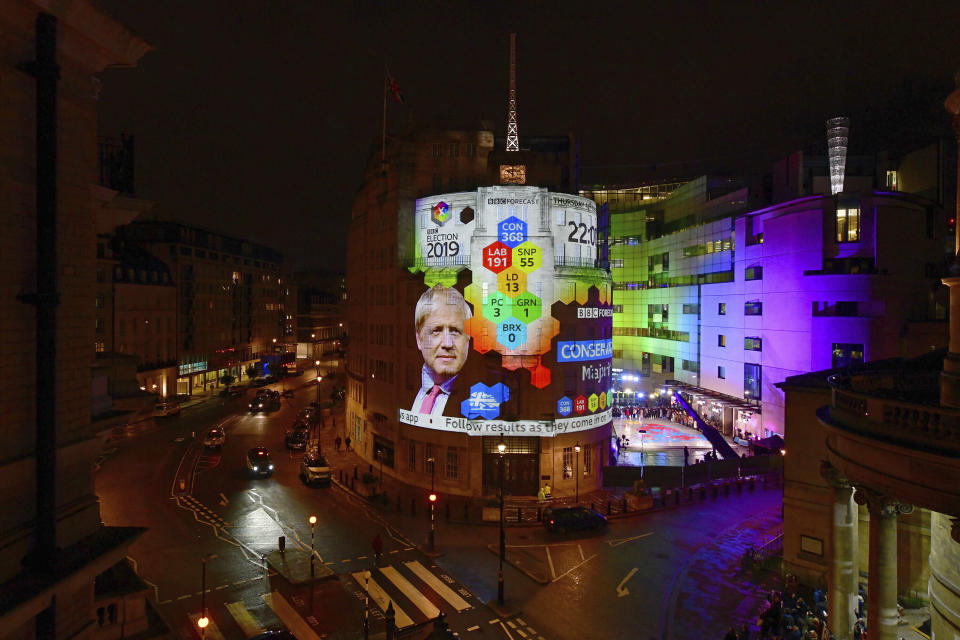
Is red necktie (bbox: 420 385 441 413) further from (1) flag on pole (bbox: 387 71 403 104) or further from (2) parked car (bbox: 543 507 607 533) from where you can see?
(1) flag on pole (bbox: 387 71 403 104)

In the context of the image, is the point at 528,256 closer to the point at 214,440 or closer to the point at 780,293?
the point at 780,293

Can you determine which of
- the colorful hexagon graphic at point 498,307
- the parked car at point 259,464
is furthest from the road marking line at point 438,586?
the parked car at point 259,464

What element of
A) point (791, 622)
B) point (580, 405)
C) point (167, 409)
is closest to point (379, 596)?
point (791, 622)

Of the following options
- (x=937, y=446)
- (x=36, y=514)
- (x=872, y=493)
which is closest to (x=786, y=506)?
(x=872, y=493)

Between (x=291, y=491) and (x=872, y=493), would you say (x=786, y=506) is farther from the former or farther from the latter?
(x=291, y=491)

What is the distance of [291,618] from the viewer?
714 inches

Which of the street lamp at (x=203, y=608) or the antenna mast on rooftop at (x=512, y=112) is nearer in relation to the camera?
the street lamp at (x=203, y=608)

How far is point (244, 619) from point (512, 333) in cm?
2236

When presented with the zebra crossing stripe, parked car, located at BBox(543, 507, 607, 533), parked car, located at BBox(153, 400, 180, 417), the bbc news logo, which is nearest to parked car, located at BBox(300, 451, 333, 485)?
the zebra crossing stripe

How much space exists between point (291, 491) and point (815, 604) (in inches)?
1207

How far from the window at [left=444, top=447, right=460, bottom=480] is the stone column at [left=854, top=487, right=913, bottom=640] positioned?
2581 centimetres

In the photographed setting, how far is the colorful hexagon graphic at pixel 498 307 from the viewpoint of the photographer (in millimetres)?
36531

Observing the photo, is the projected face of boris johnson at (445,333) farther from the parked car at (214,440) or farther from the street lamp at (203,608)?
the parked car at (214,440)

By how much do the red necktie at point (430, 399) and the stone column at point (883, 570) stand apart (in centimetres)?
2689
